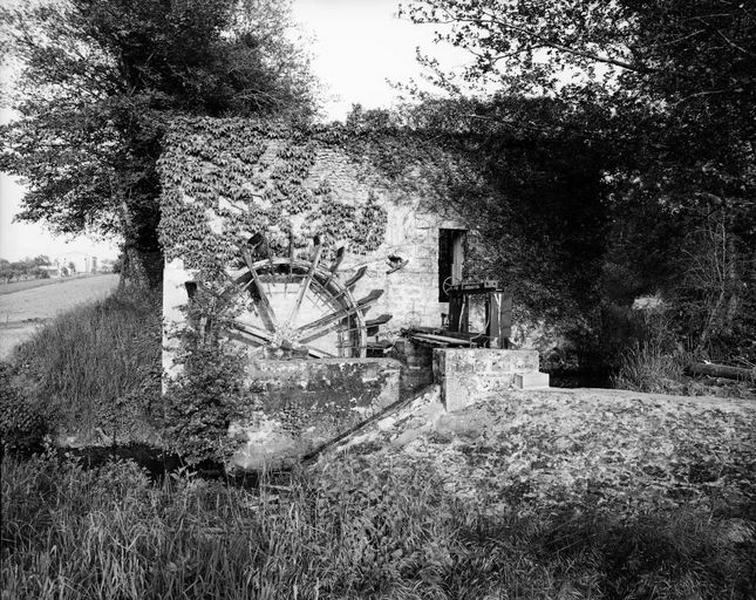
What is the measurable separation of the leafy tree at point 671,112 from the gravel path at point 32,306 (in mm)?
8956

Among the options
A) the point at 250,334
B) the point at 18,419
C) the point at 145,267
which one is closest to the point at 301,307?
the point at 250,334

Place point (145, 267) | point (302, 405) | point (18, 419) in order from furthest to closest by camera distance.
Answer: point (145, 267) < point (18, 419) < point (302, 405)

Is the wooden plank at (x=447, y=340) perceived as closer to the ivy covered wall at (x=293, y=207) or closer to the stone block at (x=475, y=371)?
the stone block at (x=475, y=371)

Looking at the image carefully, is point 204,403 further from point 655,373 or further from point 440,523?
point 655,373

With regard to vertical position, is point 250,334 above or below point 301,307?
below

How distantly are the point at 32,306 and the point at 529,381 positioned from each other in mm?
13629

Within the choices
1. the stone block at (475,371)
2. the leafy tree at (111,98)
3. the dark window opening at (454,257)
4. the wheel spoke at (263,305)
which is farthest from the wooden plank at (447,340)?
the leafy tree at (111,98)

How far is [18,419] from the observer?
7.00 meters

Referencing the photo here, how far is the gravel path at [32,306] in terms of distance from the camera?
10055 mm

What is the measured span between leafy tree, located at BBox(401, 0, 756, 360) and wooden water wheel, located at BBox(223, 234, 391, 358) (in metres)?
3.80

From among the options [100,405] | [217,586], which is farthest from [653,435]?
[100,405]

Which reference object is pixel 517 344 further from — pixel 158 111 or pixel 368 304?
pixel 158 111

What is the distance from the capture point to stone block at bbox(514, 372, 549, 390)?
5.28m

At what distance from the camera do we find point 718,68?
7070 millimetres
